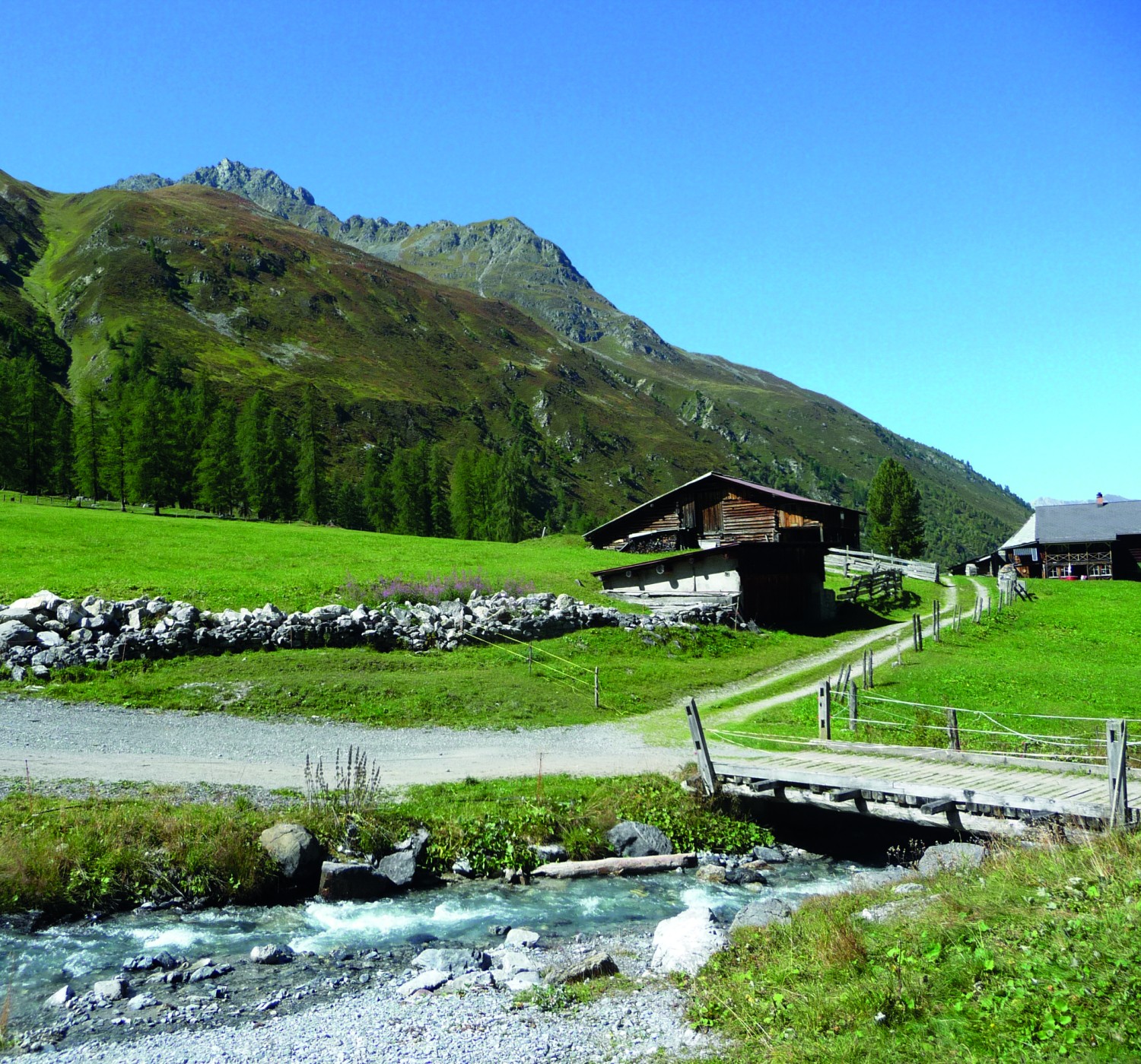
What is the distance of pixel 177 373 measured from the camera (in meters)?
173

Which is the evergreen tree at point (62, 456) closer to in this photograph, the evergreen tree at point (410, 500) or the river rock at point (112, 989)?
the evergreen tree at point (410, 500)

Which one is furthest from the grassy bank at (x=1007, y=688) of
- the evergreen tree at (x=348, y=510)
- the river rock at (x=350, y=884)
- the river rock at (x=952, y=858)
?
the evergreen tree at (x=348, y=510)

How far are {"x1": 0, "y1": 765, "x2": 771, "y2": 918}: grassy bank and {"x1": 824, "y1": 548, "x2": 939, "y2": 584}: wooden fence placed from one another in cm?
5241

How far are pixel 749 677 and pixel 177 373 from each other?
171745 millimetres

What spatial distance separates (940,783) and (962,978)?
28.0 ft

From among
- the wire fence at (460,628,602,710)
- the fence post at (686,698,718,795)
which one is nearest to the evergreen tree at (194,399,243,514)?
the wire fence at (460,628,602,710)

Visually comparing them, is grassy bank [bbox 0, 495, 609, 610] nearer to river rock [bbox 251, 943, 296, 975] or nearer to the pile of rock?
the pile of rock

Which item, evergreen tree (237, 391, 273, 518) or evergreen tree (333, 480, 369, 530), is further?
evergreen tree (333, 480, 369, 530)

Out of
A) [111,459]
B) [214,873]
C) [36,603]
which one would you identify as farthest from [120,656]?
[111,459]

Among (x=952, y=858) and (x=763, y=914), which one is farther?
(x=952, y=858)

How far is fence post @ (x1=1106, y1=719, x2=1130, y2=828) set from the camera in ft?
42.4

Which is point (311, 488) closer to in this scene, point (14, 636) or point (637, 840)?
point (14, 636)

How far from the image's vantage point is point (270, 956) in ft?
38.8

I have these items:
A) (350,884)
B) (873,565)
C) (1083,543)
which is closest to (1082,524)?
(1083,543)
